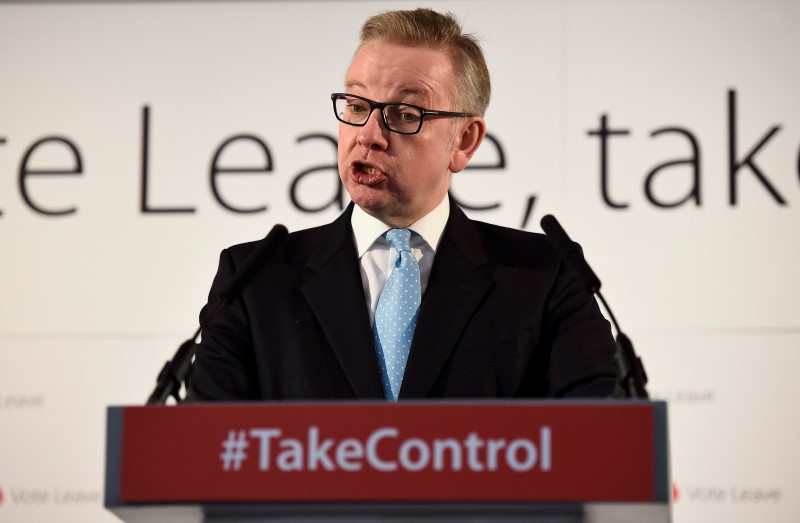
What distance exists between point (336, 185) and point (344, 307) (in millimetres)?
1743

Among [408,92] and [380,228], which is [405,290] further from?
[408,92]

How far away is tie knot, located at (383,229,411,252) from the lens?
221cm

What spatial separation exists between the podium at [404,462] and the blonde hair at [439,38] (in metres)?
1.03

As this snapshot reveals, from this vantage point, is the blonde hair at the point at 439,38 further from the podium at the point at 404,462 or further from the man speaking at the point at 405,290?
the podium at the point at 404,462

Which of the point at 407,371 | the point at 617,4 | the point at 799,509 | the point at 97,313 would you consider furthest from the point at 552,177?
the point at 407,371

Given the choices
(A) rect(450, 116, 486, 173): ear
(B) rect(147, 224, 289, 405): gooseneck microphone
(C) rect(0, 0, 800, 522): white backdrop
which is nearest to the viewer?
(B) rect(147, 224, 289, 405): gooseneck microphone

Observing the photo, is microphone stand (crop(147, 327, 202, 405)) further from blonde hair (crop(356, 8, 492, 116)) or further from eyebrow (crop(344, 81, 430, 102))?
blonde hair (crop(356, 8, 492, 116))

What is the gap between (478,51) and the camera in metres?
2.40

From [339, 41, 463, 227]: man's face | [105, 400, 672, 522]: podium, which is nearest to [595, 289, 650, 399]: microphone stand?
[105, 400, 672, 522]: podium

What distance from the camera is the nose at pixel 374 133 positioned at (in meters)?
2.18

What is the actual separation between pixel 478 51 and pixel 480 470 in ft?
3.89

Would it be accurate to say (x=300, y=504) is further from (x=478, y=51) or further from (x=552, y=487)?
(x=478, y=51)

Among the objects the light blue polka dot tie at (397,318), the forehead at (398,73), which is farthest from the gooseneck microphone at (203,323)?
the forehead at (398,73)

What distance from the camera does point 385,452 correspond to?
4.64 feet
